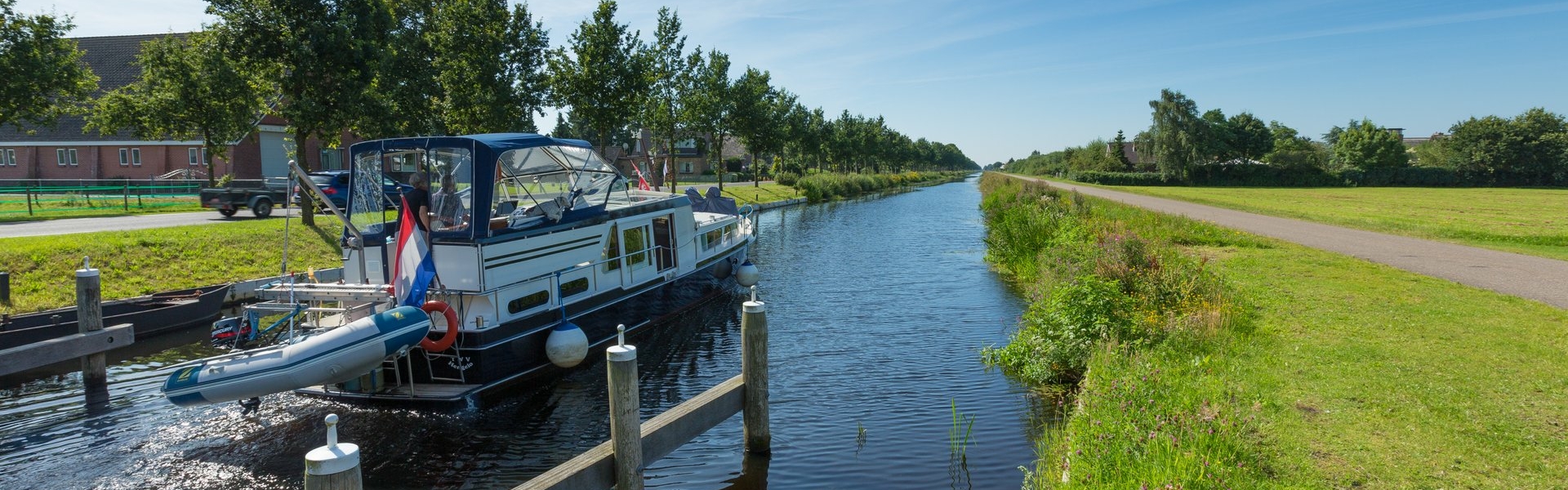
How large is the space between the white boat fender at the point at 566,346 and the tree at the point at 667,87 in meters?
29.3

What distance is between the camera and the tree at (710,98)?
4603 cm

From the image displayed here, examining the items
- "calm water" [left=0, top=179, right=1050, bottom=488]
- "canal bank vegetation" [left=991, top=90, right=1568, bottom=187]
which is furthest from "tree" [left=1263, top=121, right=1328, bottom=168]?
"calm water" [left=0, top=179, right=1050, bottom=488]

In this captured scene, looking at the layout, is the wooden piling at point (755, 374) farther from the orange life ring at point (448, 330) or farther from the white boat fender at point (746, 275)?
the white boat fender at point (746, 275)

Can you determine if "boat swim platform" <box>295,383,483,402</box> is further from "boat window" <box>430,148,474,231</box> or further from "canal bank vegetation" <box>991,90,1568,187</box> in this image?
"canal bank vegetation" <box>991,90,1568,187</box>

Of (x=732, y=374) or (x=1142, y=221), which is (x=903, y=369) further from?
(x=1142, y=221)

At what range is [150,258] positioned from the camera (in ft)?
59.0

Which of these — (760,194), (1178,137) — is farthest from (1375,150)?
(760,194)

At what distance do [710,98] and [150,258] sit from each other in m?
32.8

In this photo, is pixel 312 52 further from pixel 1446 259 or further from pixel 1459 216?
pixel 1459 216

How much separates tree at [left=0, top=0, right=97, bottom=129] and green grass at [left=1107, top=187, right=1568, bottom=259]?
34.9 m

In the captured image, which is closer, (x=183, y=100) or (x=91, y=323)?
(x=91, y=323)

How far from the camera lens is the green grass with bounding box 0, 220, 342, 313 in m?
15.8

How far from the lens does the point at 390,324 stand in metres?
9.34

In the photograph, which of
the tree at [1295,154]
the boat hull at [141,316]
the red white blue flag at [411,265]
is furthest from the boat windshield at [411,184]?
the tree at [1295,154]
